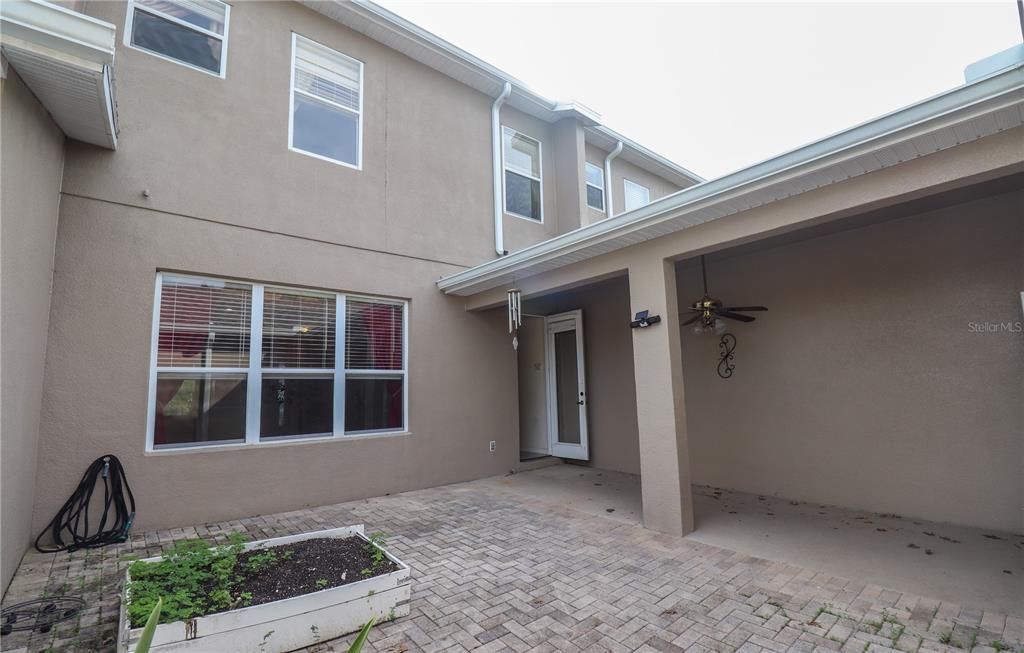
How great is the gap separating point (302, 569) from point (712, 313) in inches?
186

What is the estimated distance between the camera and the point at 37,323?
3.56 metres

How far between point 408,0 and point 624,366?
5695 millimetres

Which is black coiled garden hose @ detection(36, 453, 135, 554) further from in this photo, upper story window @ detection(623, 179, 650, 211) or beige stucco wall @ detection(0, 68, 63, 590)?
upper story window @ detection(623, 179, 650, 211)

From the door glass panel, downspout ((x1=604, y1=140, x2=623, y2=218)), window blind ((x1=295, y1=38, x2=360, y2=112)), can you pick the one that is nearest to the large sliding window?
window blind ((x1=295, y1=38, x2=360, y2=112))

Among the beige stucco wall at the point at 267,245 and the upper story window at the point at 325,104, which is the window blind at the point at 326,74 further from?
the beige stucco wall at the point at 267,245

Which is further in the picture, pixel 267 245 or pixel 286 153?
pixel 286 153

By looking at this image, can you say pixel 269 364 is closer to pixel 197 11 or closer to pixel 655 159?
pixel 197 11

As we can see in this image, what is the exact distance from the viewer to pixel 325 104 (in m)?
5.65

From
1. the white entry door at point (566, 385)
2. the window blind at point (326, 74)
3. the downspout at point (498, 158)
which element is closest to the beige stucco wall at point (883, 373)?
Result: the white entry door at point (566, 385)

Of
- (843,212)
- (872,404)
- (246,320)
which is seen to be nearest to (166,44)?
(246,320)

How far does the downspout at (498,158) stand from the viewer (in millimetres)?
7129

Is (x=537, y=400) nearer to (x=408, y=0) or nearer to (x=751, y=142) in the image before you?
(x=408, y=0)

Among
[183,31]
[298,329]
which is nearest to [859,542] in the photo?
[298,329]
